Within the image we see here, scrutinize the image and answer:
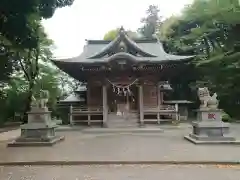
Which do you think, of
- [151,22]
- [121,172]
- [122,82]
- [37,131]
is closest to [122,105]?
[122,82]

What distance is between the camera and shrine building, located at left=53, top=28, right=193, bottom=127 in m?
23.2

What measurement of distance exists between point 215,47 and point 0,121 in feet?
69.5

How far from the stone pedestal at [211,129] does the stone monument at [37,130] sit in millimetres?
6208

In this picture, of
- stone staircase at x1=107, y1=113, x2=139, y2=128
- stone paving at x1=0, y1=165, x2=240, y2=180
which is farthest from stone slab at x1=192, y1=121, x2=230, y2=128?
stone staircase at x1=107, y1=113, x2=139, y2=128

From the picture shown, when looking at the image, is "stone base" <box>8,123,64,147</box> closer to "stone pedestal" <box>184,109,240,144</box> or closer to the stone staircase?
"stone pedestal" <box>184,109,240,144</box>

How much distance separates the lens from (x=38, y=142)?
45.3 feet

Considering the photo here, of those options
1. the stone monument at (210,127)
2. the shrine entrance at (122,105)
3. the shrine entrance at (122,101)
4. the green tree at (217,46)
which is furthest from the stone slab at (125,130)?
the green tree at (217,46)

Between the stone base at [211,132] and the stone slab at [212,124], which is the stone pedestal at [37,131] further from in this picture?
the stone slab at [212,124]

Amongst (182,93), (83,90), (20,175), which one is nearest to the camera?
(20,175)

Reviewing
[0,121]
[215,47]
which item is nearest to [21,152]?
[0,121]

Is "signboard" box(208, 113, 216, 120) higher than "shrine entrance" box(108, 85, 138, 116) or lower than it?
lower

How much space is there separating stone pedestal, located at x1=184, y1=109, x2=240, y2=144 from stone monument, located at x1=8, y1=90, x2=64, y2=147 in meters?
6.21

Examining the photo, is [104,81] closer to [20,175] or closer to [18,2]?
[18,2]

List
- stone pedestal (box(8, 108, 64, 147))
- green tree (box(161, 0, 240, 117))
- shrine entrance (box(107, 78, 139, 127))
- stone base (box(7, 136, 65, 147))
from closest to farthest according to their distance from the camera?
stone base (box(7, 136, 65, 147)), stone pedestal (box(8, 108, 64, 147)), shrine entrance (box(107, 78, 139, 127)), green tree (box(161, 0, 240, 117))
